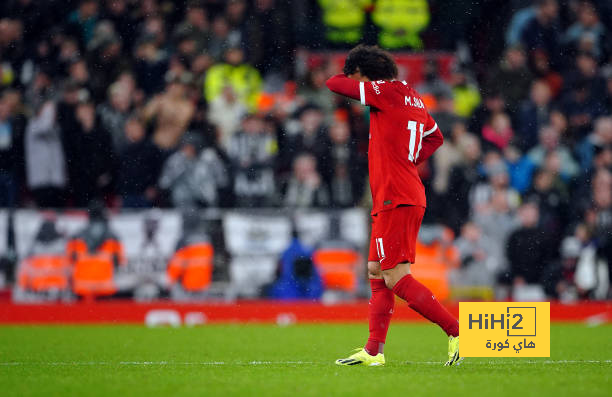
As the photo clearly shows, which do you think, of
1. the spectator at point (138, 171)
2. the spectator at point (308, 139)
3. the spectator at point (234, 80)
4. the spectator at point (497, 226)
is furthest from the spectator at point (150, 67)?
the spectator at point (497, 226)

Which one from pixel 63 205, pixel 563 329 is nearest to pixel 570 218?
pixel 563 329

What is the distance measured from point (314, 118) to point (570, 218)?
12.3 feet

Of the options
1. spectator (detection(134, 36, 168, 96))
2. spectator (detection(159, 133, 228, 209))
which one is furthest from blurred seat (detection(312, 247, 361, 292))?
spectator (detection(134, 36, 168, 96))

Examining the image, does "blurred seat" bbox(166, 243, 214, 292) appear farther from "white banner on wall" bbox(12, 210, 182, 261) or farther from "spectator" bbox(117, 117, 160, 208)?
"spectator" bbox(117, 117, 160, 208)

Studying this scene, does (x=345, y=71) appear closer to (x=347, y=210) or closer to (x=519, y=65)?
(x=347, y=210)

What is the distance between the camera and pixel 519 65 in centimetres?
1517

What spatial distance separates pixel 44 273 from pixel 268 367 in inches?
241

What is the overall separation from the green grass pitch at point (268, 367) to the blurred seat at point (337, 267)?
6.54ft

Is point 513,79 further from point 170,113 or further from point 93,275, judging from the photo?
point 93,275

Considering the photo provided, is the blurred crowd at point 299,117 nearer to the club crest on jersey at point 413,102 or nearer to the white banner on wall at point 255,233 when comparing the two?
the white banner on wall at point 255,233

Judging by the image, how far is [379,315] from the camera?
6.24m

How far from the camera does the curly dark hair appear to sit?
246 inches

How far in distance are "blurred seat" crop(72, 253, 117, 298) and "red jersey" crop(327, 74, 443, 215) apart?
6186mm

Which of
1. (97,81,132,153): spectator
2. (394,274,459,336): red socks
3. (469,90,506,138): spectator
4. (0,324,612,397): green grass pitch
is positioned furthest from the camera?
(469,90,506,138): spectator
